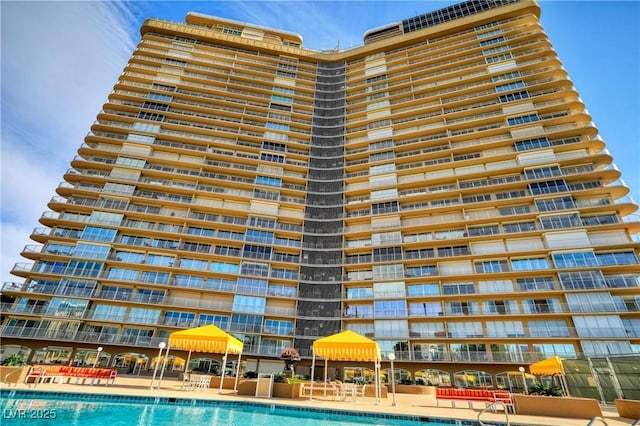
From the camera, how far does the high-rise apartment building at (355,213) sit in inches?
1187

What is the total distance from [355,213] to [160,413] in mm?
31556

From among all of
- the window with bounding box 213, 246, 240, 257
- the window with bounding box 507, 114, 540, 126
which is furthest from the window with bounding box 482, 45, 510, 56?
the window with bounding box 213, 246, 240, 257

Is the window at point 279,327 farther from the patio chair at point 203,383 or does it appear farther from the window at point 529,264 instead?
the window at point 529,264

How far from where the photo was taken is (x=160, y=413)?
39.9ft

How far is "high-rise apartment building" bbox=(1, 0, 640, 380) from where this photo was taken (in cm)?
3014

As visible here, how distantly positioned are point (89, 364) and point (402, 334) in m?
30.5

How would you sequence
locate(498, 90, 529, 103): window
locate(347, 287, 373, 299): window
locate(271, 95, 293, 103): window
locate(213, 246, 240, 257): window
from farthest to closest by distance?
locate(271, 95, 293, 103): window < locate(498, 90, 529, 103): window < locate(213, 246, 240, 257): window < locate(347, 287, 373, 299): window

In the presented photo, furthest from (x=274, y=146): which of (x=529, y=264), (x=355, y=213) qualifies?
(x=529, y=264)

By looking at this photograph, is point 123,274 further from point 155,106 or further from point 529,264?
point 529,264

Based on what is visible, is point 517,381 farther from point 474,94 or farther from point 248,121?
point 248,121

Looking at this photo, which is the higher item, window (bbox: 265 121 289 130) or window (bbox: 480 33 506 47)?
window (bbox: 480 33 506 47)

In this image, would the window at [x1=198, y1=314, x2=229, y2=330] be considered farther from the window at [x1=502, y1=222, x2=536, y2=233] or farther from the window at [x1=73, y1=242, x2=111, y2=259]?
the window at [x1=502, y1=222, x2=536, y2=233]

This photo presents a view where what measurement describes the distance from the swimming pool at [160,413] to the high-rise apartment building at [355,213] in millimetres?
18816

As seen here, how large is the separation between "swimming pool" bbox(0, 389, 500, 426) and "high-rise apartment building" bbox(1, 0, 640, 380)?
18816mm
